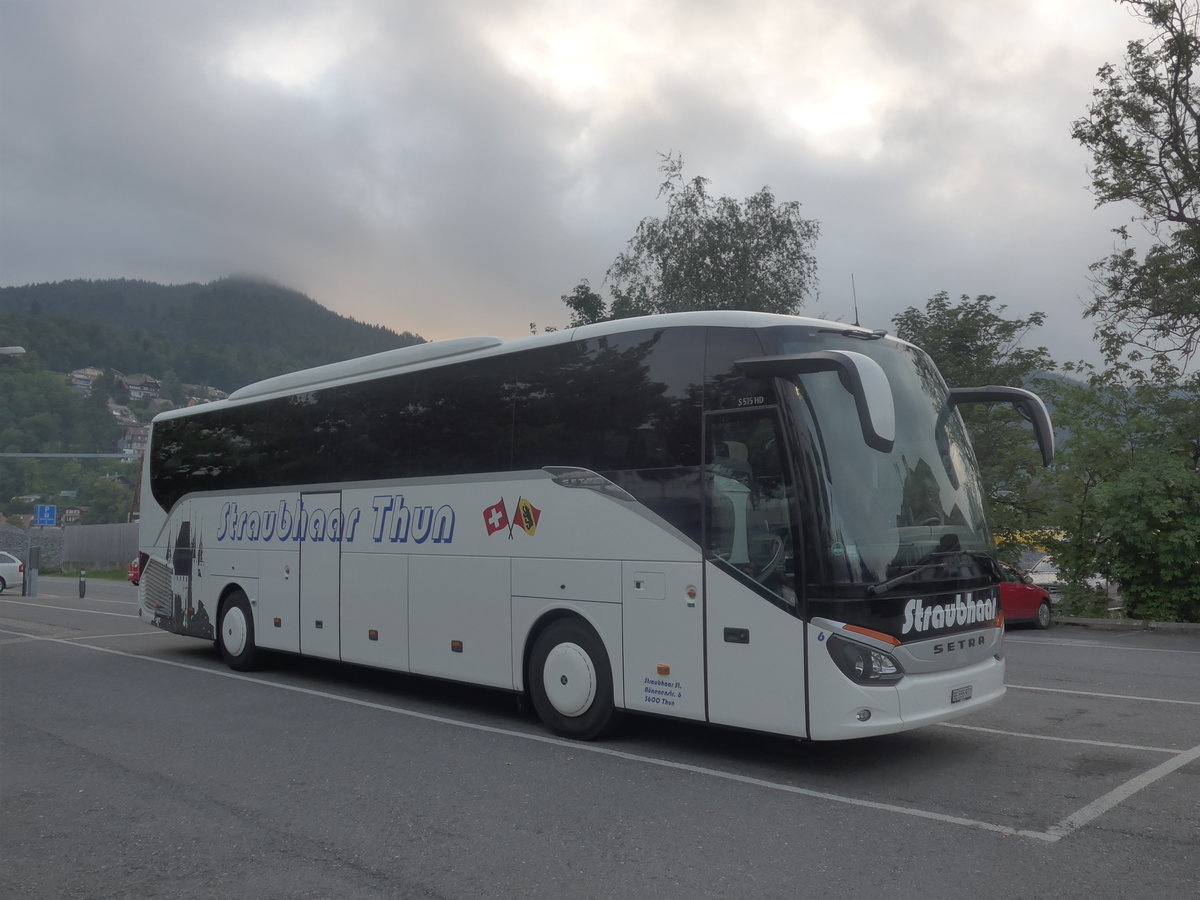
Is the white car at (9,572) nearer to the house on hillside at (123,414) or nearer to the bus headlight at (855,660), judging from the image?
the bus headlight at (855,660)

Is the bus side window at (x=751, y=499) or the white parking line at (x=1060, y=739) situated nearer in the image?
the bus side window at (x=751, y=499)

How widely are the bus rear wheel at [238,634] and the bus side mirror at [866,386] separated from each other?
8.68m

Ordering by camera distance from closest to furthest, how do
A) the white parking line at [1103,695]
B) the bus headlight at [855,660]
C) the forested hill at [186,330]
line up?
the bus headlight at [855,660]
the white parking line at [1103,695]
the forested hill at [186,330]

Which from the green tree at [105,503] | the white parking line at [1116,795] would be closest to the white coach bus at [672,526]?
the white parking line at [1116,795]

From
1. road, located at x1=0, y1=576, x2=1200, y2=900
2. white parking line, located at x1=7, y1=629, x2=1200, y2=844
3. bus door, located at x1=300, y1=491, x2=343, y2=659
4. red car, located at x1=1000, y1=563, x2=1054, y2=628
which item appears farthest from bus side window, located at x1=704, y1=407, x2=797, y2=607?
red car, located at x1=1000, y1=563, x2=1054, y2=628

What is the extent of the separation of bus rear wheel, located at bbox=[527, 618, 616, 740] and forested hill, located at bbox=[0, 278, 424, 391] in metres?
71.7

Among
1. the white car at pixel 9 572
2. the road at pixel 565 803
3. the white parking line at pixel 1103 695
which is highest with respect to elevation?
the white car at pixel 9 572

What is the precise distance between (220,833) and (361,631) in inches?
200

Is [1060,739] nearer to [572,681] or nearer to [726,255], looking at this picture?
[572,681]

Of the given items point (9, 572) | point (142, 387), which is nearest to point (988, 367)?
point (9, 572)

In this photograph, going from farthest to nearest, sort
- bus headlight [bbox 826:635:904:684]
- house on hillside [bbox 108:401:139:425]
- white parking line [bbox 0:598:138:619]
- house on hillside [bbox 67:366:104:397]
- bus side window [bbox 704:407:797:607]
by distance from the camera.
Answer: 1. house on hillside [bbox 67:366:104:397]
2. house on hillside [bbox 108:401:139:425]
3. white parking line [bbox 0:598:138:619]
4. bus side window [bbox 704:407:797:607]
5. bus headlight [bbox 826:635:904:684]

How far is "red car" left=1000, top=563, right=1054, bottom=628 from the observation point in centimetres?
2002

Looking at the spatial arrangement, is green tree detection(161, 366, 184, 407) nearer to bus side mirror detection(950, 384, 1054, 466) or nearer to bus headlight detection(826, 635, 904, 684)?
bus side mirror detection(950, 384, 1054, 466)

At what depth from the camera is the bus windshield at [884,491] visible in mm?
6973
